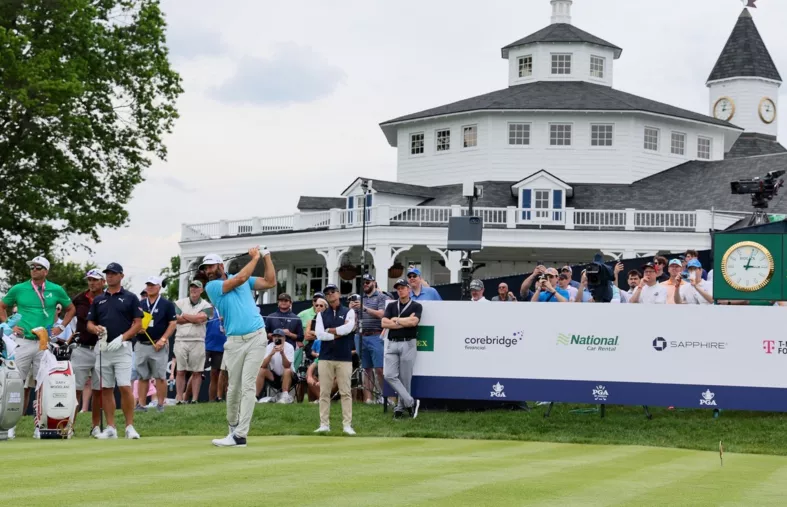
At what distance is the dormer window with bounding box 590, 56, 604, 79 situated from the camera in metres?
60.1

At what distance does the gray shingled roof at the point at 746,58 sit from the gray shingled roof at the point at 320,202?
33592mm

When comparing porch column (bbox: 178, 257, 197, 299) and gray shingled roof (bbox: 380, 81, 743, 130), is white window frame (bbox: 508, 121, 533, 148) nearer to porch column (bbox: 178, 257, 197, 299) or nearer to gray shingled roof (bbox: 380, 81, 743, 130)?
gray shingled roof (bbox: 380, 81, 743, 130)

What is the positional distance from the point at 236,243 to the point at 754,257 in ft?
124

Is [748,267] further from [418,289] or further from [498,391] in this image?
[418,289]

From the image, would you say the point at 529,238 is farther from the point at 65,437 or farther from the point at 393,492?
the point at 393,492

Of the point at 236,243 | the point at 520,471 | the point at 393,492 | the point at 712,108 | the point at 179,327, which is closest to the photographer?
the point at 393,492

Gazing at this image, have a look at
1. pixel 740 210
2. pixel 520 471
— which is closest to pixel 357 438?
pixel 520 471

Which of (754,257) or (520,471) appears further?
(754,257)

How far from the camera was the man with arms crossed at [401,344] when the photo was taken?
57.2ft

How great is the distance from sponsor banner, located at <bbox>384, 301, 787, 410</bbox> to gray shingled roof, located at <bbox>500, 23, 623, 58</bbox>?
4333cm

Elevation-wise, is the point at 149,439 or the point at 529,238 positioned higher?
the point at 529,238

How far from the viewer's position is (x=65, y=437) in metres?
14.7

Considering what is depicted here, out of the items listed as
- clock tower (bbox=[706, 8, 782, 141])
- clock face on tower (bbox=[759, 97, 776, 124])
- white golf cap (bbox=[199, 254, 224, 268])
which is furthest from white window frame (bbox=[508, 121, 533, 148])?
white golf cap (bbox=[199, 254, 224, 268])

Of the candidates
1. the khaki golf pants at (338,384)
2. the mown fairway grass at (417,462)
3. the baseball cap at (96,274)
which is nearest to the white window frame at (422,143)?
the mown fairway grass at (417,462)
